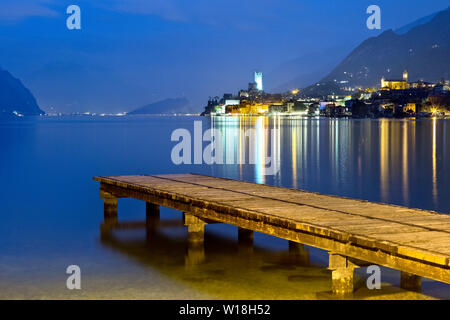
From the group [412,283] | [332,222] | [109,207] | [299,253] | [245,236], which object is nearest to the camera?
[332,222]

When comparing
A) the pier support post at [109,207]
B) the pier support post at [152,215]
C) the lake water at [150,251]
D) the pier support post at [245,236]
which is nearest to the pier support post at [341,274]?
the lake water at [150,251]

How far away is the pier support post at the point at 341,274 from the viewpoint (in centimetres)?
1092

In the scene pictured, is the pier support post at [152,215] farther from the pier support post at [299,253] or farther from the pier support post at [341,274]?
the pier support post at [341,274]

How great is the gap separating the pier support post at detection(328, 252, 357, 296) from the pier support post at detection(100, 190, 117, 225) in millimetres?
10081

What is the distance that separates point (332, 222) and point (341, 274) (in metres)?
0.96

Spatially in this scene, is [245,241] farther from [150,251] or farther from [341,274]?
[341,274]

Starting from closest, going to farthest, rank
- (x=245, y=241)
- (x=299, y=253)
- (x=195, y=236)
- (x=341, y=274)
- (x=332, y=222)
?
1. (x=341, y=274)
2. (x=332, y=222)
3. (x=299, y=253)
4. (x=195, y=236)
5. (x=245, y=241)

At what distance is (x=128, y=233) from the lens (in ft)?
59.6

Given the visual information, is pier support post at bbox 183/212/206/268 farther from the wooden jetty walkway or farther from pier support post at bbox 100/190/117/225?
pier support post at bbox 100/190/117/225

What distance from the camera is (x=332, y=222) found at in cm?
1163

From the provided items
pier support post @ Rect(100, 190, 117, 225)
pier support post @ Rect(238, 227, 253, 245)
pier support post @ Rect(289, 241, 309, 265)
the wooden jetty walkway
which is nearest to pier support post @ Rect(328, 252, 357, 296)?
the wooden jetty walkway

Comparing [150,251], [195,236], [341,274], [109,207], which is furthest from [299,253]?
[109,207]
